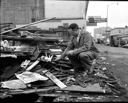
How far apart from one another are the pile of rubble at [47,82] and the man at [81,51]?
0.92ft

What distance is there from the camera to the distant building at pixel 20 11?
1772 centimetres

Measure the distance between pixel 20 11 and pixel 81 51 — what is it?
13983 mm

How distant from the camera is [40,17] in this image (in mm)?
17531

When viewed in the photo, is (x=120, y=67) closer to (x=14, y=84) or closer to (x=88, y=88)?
(x=88, y=88)

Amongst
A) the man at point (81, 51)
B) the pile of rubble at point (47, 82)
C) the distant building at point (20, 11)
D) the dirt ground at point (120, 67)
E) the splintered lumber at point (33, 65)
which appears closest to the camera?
the pile of rubble at point (47, 82)

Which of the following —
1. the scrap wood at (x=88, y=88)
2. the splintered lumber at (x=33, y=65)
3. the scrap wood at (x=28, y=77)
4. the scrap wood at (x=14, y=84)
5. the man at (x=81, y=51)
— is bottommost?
the scrap wood at (x=88, y=88)

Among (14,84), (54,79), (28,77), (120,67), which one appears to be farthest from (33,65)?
(120,67)

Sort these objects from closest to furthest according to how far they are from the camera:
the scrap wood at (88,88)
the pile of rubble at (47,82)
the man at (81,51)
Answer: the pile of rubble at (47,82), the scrap wood at (88,88), the man at (81,51)

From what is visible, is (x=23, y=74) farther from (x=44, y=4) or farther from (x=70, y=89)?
(x=44, y=4)

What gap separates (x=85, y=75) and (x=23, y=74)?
1.64 metres

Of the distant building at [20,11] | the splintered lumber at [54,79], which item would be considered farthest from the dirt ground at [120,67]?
the distant building at [20,11]

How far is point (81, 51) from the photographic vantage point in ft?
17.8

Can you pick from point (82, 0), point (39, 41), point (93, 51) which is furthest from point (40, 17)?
point (93, 51)

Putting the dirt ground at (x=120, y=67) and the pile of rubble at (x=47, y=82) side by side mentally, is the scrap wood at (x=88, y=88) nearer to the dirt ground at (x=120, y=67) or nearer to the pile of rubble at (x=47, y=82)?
the pile of rubble at (x=47, y=82)
